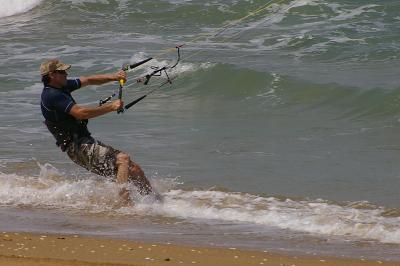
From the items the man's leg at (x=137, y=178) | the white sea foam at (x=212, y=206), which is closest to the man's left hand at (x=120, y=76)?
the man's leg at (x=137, y=178)

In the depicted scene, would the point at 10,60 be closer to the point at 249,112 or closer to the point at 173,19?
the point at 173,19

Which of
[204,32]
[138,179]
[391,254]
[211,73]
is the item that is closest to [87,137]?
[138,179]

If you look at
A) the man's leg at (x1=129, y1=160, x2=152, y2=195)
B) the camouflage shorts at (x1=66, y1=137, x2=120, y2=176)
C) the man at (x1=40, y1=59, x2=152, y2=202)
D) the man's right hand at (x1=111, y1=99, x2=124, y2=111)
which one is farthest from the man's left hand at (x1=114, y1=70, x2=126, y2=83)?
the man's leg at (x1=129, y1=160, x2=152, y2=195)

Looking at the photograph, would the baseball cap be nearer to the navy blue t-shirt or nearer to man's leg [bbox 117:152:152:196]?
the navy blue t-shirt

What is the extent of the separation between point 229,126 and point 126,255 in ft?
21.4

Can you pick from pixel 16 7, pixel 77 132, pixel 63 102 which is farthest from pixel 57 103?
pixel 16 7

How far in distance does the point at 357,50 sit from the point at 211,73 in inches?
110

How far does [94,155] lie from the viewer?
8.64m

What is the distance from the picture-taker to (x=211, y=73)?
1638 centimetres

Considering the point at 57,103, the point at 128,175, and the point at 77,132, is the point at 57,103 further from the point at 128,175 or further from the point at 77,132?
the point at 128,175

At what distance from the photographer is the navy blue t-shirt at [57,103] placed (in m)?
8.31

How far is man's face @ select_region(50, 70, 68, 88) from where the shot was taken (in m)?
8.34

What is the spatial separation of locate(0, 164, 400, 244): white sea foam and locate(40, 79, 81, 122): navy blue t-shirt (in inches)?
32.2

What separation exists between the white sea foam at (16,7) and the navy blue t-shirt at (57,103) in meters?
17.6
